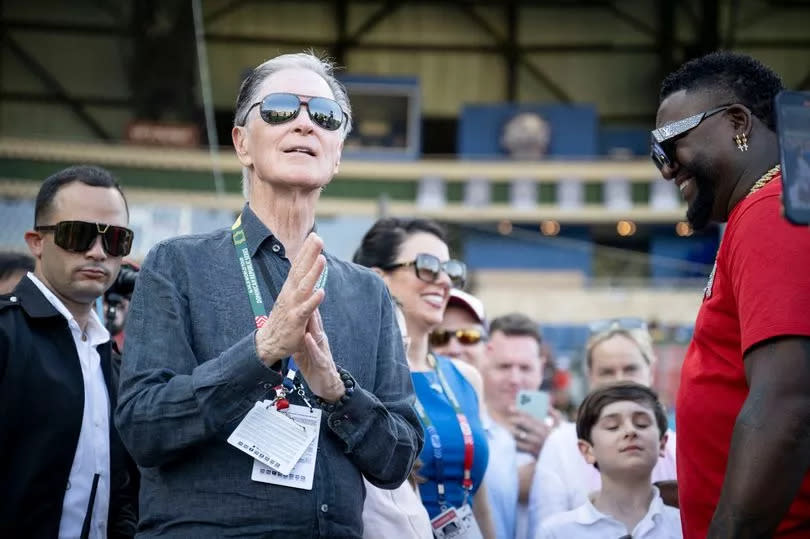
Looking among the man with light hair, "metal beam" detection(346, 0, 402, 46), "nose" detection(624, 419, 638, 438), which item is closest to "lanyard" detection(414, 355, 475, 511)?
the man with light hair

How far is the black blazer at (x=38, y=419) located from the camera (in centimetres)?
296

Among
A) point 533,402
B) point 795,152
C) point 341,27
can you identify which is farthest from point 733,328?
point 341,27

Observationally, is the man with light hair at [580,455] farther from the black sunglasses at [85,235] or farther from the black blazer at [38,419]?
the black sunglasses at [85,235]

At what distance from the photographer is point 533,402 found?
16.0ft

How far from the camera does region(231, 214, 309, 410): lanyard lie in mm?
2402

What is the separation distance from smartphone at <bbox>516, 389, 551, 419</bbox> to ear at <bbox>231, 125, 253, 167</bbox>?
2.48 meters

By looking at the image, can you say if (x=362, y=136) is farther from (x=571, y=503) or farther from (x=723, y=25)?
(x=571, y=503)

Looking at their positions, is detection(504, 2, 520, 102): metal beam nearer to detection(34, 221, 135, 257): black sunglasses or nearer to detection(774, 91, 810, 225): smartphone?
detection(34, 221, 135, 257): black sunglasses

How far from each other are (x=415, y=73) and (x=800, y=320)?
93.7ft

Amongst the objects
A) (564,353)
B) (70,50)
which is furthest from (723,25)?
(70,50)

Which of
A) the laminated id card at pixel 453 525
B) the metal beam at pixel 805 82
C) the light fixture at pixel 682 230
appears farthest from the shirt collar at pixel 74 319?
the metal beam at pixel 805 82

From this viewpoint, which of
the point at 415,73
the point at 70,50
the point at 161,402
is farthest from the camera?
the point at 415,73

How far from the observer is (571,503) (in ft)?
14.4

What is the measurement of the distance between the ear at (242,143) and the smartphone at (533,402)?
97.8 inches
